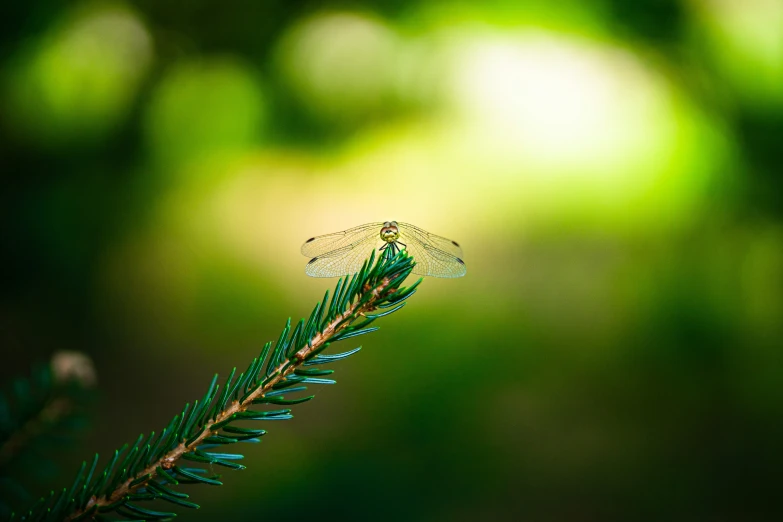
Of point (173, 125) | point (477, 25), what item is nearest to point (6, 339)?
point (173, 125)

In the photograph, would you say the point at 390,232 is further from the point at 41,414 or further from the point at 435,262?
the point at 41,414

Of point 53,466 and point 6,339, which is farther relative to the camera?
point 6,339

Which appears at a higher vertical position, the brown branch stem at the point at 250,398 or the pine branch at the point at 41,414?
the brown branch stem at the point at 250,398

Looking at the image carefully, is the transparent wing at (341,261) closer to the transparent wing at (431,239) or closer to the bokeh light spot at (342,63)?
the transparent wing at (431,239)

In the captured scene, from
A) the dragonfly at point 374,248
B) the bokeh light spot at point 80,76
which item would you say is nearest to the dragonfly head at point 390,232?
the dragonfly at point 374,248

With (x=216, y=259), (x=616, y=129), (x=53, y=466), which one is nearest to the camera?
(x=53, y=466)

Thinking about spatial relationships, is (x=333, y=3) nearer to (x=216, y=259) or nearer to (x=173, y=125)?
(x=173, y=125)

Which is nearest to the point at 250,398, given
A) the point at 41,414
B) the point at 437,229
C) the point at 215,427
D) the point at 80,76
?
the point at 215,427
